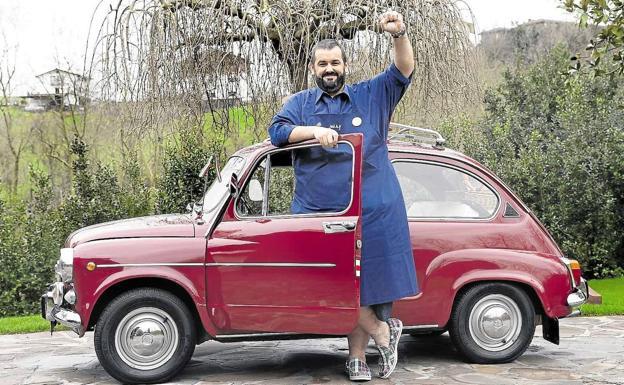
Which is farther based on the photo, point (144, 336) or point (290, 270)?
point (144, 336)

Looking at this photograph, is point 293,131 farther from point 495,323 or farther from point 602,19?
point 602,19

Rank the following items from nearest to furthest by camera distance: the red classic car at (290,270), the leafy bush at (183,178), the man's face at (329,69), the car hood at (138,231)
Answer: the man's face at (329,69) < the red classic car at (290,270) < the car hood at (138,231) < the leafy bush at (183,178)

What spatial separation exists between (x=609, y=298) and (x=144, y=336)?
6.47m

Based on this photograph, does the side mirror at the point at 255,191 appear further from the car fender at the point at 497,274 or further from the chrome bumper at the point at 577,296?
the chrome bumper at the point at 577,296

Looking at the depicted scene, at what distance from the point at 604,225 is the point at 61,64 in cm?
2169

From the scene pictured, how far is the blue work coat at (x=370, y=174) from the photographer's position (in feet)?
18.5

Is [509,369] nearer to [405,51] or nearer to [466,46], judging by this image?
[405,51]

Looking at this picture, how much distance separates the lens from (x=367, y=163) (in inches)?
222

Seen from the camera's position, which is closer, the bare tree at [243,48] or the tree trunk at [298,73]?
the bare tree at [243,48]

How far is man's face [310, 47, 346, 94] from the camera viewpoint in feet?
18.2

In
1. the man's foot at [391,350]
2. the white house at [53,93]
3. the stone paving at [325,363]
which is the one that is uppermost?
the white house at [53,93]

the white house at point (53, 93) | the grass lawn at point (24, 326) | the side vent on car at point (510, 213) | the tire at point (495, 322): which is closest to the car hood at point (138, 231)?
the tire at point (495, 322)

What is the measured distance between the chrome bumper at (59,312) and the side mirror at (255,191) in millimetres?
1533

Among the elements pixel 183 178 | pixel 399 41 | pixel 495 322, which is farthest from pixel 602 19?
pixel 183 178
